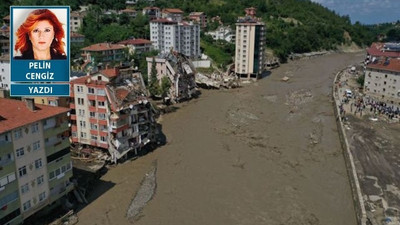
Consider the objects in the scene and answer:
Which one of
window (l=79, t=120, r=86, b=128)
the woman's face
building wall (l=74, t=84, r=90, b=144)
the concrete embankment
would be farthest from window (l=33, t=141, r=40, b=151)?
the concrete embankment

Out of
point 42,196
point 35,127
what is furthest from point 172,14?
point 42,196

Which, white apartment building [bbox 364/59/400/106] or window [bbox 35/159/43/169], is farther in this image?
white apartment building [bbox 364/59/400/106]

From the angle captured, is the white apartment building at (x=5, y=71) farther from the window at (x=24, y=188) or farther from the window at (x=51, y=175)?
the window at (x=24, y=188)

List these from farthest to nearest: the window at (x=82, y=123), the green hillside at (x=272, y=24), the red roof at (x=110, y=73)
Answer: the green hillside at (x=272, y=24)
the window at (x=82, y=123)
the red roof at (x=110, y=73)

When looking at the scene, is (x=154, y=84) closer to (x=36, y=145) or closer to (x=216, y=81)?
(x=216, y=81)

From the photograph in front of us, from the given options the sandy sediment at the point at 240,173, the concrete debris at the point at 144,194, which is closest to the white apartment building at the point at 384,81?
the sandy sediment at the point at 240,173

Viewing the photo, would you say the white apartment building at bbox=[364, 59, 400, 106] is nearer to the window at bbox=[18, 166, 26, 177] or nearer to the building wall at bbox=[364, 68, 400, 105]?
the building wall at bbox=[364, 68, 400, 105]
